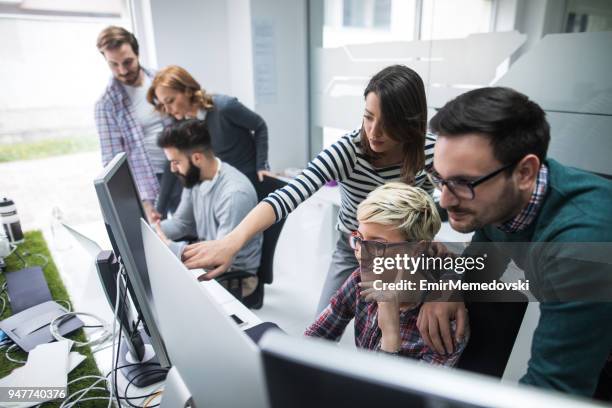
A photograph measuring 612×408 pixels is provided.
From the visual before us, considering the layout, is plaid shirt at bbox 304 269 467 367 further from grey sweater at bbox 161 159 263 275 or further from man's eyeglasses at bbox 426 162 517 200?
grey sweater at bbox 161 159 263 275

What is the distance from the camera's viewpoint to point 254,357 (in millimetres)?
367

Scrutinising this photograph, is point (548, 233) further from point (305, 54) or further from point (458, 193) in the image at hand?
point (305, 54)

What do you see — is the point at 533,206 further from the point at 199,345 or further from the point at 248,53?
the point at 248,53

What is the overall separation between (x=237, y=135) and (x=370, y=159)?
1.15 meters

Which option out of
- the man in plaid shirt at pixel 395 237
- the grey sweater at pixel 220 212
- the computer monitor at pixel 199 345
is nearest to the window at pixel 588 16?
the man in plaid shirt at pixel 395 237

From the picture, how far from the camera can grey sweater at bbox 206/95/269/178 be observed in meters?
2.25

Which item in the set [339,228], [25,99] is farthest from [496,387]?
[25,99]

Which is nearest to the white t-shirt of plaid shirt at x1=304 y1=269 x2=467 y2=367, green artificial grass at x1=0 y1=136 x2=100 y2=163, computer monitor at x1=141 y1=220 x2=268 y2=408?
green artificial grass at x1=0 y1=136 x2=100 y2=163

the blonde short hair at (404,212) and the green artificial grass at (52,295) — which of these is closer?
the green artificial grass at (52,295)

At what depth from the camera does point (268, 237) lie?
72.6 inches

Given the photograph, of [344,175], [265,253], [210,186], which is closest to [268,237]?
[265,253]

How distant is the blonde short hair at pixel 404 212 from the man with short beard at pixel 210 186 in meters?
0.78

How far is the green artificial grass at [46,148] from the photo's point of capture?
9.27ft

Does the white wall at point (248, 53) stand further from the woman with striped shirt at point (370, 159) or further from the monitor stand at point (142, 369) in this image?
the monitor stand at point (142, 369)
